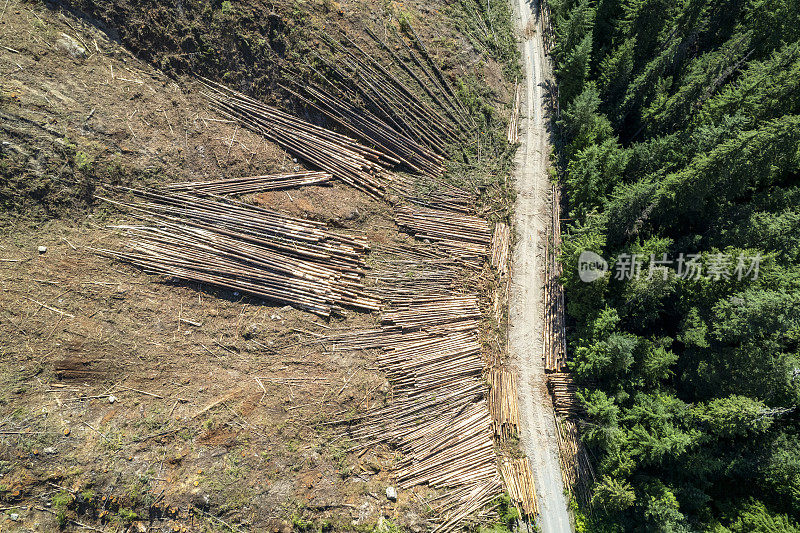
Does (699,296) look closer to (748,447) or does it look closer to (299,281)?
(748,447)

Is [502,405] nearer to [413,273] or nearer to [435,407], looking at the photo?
[435,407]

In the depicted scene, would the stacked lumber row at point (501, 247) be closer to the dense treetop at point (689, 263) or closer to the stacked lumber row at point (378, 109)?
the dense treetop at point (689, 263)

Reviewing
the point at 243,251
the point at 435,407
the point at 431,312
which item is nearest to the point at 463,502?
the point at 435,407

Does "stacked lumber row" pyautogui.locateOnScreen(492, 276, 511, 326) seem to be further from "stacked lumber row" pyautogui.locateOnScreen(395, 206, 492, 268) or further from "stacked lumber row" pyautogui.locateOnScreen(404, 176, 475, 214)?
"stacked lumber row" pyautogui.locateOnScreen(404, 176, 475, 214)

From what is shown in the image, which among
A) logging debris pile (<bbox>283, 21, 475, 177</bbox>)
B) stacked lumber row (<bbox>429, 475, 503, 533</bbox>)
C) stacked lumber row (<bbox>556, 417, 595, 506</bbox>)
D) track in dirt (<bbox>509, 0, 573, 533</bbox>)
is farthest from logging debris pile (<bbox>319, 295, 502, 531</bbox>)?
logging debris pile (<bbox>283, 21, 475, 177</bbox>)

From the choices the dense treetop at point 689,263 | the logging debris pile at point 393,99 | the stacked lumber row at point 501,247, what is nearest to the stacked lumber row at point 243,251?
the logging debris pile at point 393,99

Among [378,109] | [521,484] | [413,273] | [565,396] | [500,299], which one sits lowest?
[521,484]
